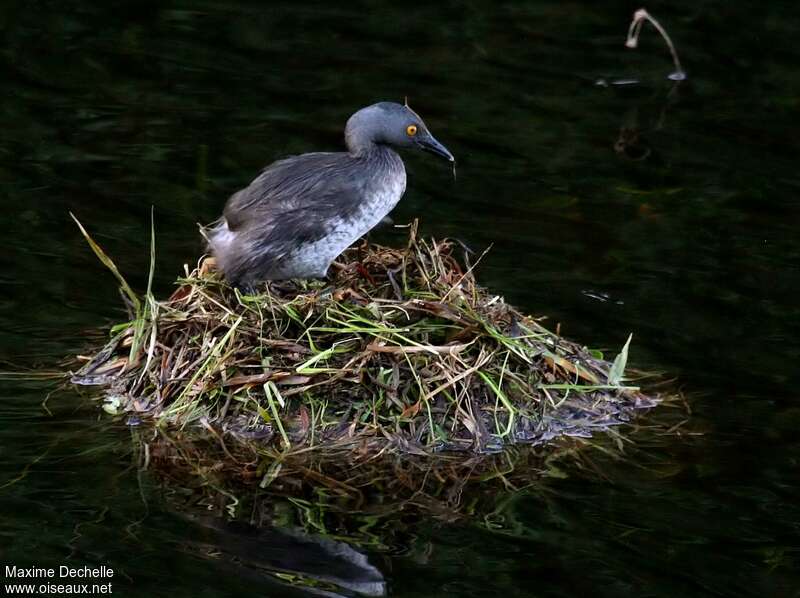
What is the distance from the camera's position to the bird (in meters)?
7.86

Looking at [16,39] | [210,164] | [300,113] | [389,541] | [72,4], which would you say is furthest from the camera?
[72,4]

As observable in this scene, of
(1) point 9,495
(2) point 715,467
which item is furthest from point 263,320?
(2) point 715,467

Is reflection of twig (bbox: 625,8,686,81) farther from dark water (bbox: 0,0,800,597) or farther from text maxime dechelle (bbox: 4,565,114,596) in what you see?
text maxime dechelle (bbox: 4,565,114,596)

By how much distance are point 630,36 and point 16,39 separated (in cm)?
530

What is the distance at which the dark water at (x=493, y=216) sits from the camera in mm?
6383

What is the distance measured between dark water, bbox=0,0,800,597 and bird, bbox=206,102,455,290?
1113mm

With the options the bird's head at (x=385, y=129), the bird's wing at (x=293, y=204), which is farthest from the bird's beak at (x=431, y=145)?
the bird's wing at (x=293, y=204)

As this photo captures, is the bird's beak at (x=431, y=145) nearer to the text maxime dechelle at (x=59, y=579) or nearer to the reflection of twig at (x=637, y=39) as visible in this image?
the text maxime dechelle at (x=59, y=579)

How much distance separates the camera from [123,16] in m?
13.7

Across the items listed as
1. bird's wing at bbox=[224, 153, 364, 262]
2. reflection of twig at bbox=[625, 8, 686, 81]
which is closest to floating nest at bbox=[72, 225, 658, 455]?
bird's wing at bbox=[224, 153, 364, 262]

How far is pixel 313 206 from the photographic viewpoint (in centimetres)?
789

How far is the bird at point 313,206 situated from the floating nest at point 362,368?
0.15 meters

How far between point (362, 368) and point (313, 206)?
1047 mm

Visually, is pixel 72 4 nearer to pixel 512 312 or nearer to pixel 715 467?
pixel 512 312
